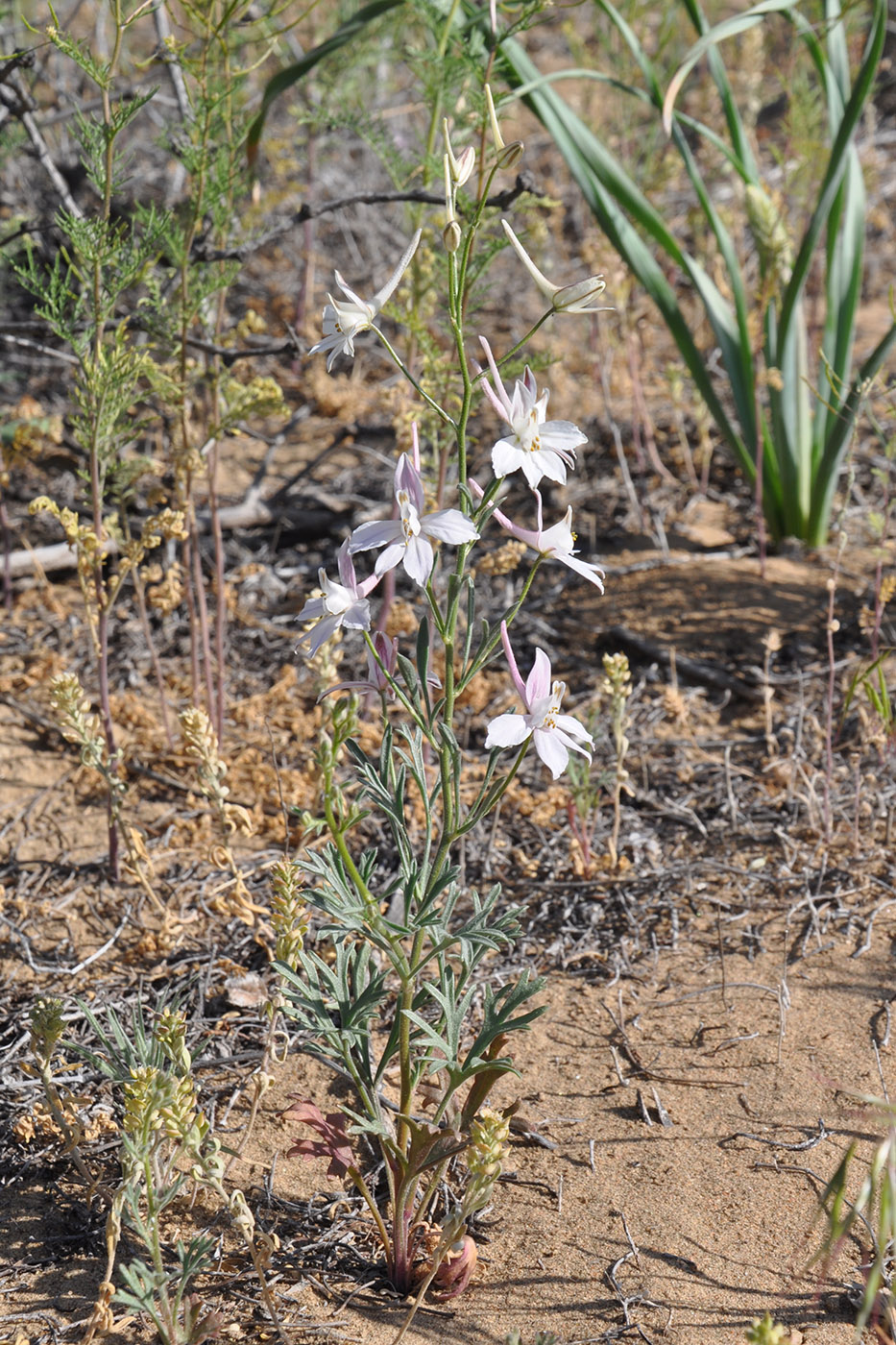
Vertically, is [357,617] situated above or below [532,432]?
below

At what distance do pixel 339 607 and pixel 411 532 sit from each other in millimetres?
159

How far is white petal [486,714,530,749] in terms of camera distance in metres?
1.41

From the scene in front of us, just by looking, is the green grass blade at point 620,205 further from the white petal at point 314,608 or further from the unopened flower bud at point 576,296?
the white petal at point 314,608

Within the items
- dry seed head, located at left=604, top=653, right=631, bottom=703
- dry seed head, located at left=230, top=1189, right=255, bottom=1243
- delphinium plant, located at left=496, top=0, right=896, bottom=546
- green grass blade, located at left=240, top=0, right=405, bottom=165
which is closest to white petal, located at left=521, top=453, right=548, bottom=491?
dry seed head, located at left=604, top=653, right=631, bottom=703

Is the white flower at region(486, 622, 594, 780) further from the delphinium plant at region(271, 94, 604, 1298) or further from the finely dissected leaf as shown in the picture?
the finely dissected leaf

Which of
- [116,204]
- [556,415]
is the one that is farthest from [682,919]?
[116,204]

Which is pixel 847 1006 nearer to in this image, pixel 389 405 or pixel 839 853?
pixel 839 853

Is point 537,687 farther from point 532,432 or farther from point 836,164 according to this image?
point 836,164

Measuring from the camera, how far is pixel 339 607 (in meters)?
1.50

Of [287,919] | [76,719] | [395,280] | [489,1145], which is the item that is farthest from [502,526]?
[76,719]

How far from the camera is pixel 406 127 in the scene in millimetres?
6090

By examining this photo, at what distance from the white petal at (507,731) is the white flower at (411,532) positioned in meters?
0.20

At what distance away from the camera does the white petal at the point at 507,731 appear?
141 centimetres

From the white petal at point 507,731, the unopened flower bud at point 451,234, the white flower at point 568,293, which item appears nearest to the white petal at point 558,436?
the white flower at point 568,293
